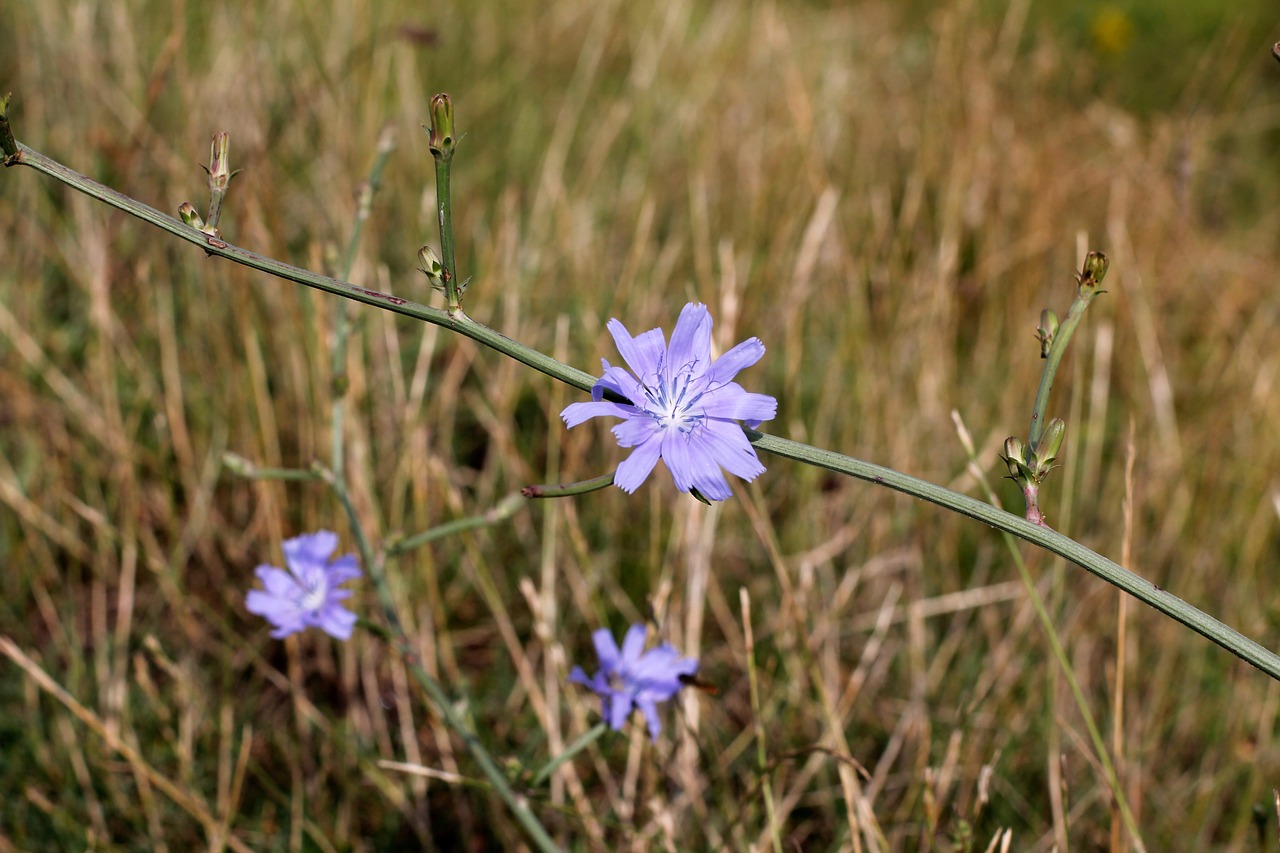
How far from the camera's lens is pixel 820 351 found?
376 centimetres

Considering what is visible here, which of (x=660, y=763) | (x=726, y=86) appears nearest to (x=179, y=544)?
(x=660, y=763)

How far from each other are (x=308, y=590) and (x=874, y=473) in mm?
1278

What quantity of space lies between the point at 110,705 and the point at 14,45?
3142 mm

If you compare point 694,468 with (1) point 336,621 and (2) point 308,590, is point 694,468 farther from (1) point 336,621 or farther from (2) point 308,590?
(2) point 308,590

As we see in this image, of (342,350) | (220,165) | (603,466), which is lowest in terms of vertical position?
(220,165)

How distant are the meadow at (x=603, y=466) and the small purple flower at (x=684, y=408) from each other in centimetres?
61

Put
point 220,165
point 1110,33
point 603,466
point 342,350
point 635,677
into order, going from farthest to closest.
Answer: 1. point 1110,33
2. point 603,466
3. point 342,350
4. point 635,677
5. point 220,165

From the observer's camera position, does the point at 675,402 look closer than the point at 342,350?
Yes

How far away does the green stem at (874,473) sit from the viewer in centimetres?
102

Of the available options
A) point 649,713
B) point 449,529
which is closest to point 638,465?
point 449,529

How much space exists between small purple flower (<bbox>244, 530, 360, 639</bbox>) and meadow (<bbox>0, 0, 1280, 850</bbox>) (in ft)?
0.61

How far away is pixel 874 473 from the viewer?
1022mm

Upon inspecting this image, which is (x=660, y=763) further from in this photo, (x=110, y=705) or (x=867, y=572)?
(x=110, y=705)

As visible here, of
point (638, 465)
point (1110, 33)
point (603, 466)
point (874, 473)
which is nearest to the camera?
point (874, 473)
